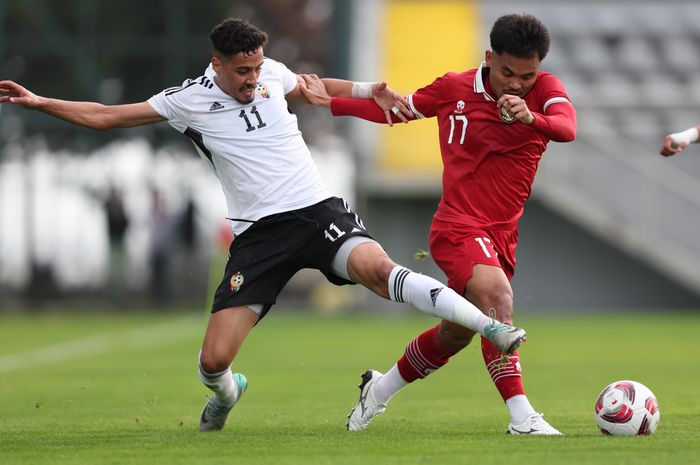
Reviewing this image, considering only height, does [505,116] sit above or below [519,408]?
above

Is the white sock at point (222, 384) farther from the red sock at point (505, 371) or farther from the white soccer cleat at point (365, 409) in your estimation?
the red sock at point (505, 371)

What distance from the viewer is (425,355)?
8078mm

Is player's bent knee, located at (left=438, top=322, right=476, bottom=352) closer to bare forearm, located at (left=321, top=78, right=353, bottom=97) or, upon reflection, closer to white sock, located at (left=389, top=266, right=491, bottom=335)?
white sock, located at (left=389, top=266, right=491, bottom=335)

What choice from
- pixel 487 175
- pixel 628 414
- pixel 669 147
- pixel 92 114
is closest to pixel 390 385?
pixel 487 175

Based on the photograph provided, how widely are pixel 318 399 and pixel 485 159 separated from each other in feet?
10.5

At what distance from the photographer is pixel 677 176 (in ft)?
82.6

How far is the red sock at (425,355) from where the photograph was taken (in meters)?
8.05

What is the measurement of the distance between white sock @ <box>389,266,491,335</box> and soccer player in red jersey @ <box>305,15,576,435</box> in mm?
322

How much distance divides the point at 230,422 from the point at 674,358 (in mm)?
7065

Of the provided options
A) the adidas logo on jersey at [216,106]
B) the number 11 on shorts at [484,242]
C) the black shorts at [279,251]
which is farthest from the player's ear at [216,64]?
the number 11 on shorts at [484,242]

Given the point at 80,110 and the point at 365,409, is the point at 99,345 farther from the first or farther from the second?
the point at 80,110

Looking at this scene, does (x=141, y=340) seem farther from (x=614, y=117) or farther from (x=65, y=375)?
(x=614, y=117)

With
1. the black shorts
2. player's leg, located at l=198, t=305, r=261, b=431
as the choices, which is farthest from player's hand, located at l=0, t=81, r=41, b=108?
player's leg, located at l=198, t=305, r=261, b=431

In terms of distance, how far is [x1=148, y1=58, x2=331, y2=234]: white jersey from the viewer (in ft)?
26.2
